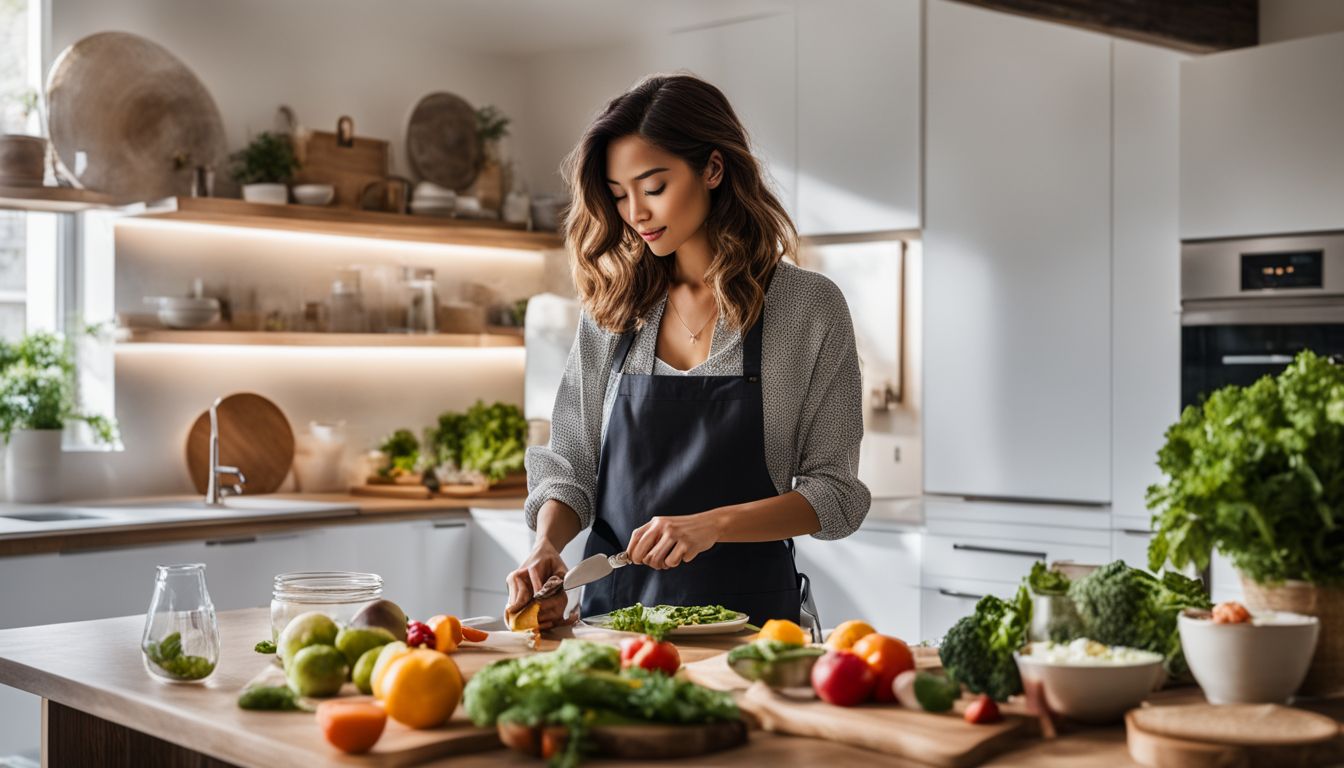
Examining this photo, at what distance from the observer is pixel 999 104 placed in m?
4.45

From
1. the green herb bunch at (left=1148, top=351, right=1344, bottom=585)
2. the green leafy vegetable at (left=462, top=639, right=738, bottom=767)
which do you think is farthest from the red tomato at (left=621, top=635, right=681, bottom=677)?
the green herb bunch at (left=1148, top=351, right=1344, bottom=585)

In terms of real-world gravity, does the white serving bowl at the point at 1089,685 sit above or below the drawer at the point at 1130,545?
above

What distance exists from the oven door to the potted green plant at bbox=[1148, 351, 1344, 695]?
2286 millimetres

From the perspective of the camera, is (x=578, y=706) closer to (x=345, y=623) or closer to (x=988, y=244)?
(x=345, y=623)

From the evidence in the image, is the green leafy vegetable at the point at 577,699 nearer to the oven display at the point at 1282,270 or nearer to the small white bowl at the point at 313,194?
the oven display at the point at 1282,270

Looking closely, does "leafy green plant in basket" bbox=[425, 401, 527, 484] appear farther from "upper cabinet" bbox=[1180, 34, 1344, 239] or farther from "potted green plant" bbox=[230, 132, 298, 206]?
"upper cabinet" bbox=[1180, 34, 1344, 239]

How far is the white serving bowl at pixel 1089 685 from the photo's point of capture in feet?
4.98

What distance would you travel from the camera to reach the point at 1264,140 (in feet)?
12.6

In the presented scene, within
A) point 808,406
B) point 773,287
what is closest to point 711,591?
point 808,406

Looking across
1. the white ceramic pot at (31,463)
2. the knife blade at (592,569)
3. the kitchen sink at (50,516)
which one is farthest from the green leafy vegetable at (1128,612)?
the white ceramic pot at (31,463)

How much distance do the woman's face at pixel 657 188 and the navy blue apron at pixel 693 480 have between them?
0.22 m

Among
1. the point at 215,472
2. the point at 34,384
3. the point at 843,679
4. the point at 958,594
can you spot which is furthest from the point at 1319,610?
the point at 34,384

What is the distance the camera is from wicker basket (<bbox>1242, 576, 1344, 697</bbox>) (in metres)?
1.64

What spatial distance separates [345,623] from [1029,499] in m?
2.92
